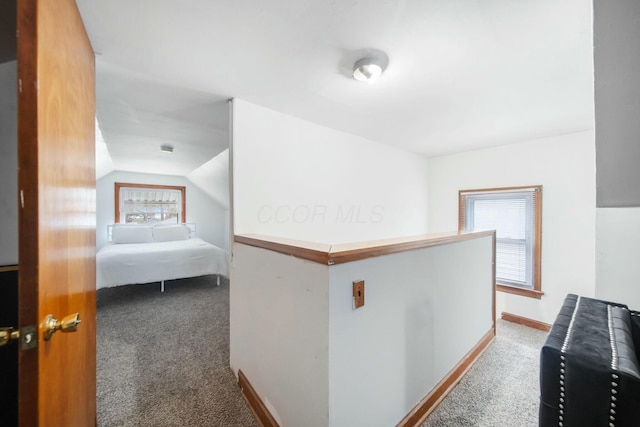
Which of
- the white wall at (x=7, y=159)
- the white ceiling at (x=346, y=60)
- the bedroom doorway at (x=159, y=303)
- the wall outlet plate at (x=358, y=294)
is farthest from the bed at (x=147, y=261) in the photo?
the wall outlet plate at (x=358, y=294)

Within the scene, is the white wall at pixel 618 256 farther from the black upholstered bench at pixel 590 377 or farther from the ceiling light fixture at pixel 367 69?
the ceiling light fixture at pixel 367 69

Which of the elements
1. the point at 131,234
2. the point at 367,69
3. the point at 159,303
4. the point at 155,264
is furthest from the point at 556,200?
the point at 131,234

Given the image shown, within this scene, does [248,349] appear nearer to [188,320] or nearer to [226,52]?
[188,320]

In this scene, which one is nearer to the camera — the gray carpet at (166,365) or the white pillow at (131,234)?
the gray carpet at (166,365)

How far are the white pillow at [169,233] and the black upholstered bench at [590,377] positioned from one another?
17.7 feet

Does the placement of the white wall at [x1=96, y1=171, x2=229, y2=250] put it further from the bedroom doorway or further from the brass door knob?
the brass door knob

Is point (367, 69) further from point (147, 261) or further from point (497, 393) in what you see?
point (147, 261)

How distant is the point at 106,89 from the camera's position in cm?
165

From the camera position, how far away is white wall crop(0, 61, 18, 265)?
103cm

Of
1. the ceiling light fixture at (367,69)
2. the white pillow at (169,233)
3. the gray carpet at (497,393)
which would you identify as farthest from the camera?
the white pillow at (169,233)

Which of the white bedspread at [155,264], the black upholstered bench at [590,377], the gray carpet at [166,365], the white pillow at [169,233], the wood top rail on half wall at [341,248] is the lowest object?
the gray carpet at [166,365]

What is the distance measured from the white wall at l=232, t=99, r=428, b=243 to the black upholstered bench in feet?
5.46

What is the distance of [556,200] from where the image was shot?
258 centimetres

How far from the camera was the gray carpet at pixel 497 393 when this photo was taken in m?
1.41
